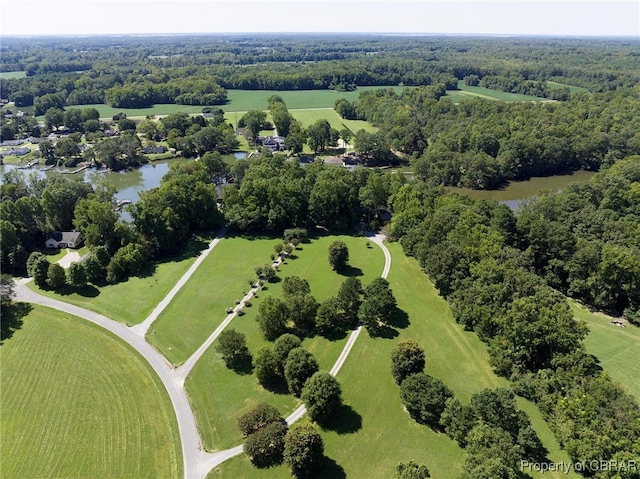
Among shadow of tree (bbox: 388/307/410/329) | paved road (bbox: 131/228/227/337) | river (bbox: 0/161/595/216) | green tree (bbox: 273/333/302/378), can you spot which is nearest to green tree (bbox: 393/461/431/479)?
green tree (bbox: 273/333/302/378)

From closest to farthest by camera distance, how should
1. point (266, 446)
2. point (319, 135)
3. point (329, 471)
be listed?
point (329, 471), point (266, 446), point (319, 135)

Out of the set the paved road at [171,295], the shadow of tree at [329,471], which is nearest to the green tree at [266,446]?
the shadow of tree at [329,471]

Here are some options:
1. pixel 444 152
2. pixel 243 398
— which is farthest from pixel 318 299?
pixel 444 152

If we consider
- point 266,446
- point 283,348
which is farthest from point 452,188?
point 266,446

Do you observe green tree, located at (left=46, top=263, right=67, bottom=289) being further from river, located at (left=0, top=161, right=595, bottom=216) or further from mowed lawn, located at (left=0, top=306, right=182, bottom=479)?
river, located at (left=0, top=161, right=595, bottom=216)

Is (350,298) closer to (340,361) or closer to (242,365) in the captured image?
(340,361)

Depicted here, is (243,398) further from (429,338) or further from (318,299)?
(429,338)
